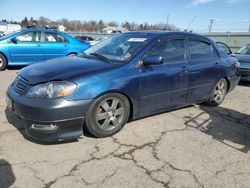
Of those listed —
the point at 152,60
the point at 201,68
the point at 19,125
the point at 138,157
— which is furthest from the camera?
the point at 201,68

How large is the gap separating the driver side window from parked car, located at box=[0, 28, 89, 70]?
6.06 m

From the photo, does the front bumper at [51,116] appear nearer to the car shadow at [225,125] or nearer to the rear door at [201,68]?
the car shadow at [225,125]

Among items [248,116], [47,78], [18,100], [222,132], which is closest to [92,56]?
[47,78]

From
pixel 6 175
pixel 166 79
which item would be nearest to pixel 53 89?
pixel 6 175

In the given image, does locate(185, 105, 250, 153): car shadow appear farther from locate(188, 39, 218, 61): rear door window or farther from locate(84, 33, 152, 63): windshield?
locate(84, 33, 152, 63): windshield

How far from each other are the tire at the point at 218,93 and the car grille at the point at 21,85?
3.71 m

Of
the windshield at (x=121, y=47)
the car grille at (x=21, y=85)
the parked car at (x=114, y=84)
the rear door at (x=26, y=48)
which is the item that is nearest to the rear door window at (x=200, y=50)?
the parked car at (x=114, y=84)

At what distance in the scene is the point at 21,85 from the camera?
344cm

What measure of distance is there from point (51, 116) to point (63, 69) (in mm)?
771

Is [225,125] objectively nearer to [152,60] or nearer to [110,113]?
[152,60]

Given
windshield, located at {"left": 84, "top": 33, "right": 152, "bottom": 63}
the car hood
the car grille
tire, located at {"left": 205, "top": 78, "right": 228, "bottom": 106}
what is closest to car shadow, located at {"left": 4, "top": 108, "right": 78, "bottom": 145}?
the car grille

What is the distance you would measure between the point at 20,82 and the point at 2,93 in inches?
102

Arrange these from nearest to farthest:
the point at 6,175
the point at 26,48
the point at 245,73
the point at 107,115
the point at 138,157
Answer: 1. the point at 6,175
2. the point at 138,157
3. the point at 107,115
4. the point at 245,73
5. the point at 26,48

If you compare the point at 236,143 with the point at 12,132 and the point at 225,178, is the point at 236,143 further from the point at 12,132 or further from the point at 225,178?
the point at 12,132
